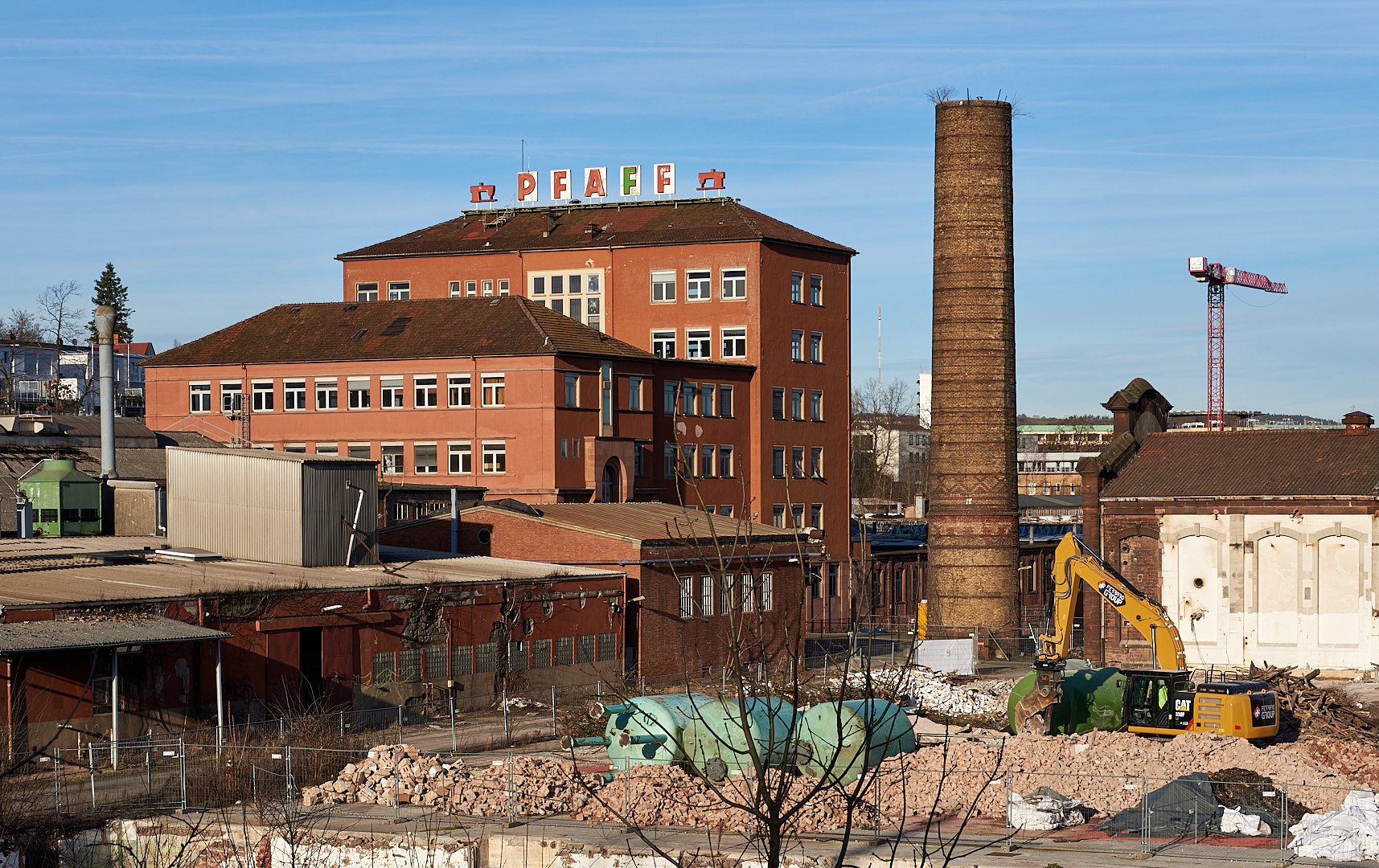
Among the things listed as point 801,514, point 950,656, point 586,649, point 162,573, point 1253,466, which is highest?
point 1253,466

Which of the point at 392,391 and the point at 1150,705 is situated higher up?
the point at 392,391

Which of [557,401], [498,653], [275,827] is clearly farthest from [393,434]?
[275,827]

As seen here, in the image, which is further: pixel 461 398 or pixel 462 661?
pixel 461 398

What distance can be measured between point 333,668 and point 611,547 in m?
11.7

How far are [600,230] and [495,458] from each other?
18.7 metres

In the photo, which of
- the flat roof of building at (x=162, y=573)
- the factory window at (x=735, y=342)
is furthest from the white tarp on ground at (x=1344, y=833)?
the factory window at (x=735, y=342)

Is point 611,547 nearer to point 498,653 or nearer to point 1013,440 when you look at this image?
point 498,653

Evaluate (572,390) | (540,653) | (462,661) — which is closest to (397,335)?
(572,390)

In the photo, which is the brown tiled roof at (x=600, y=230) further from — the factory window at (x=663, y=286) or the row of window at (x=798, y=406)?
the row of window at (x=798, y=406)

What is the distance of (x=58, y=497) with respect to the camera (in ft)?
145

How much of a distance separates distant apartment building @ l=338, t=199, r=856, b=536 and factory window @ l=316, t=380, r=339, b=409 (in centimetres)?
680

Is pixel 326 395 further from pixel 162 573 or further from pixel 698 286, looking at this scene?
pixel 162 573

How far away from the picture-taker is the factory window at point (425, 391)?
214 feet

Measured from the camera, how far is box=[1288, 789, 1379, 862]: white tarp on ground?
22672 mm
